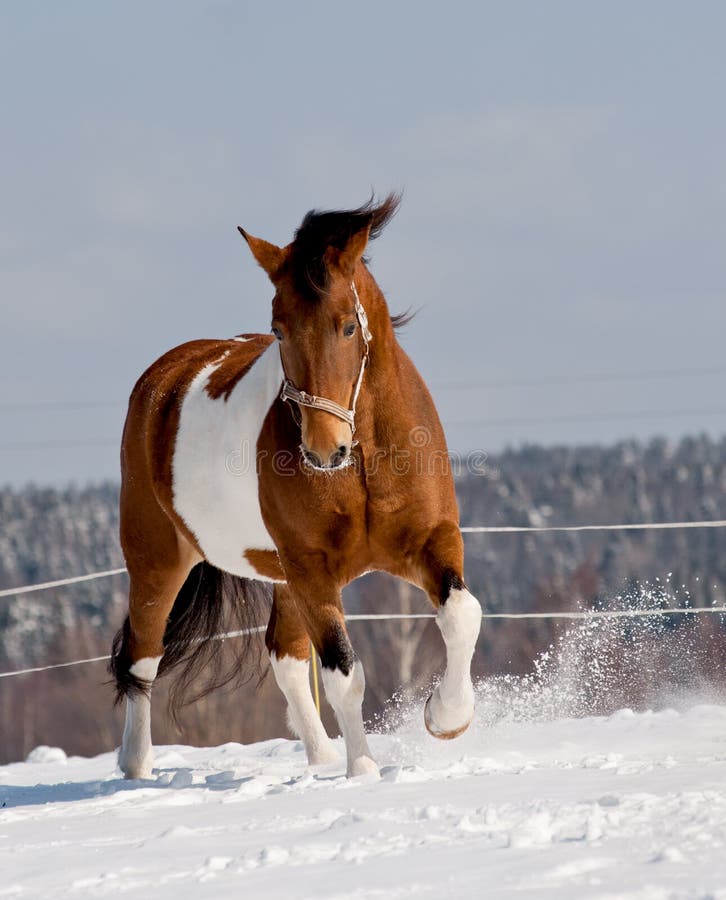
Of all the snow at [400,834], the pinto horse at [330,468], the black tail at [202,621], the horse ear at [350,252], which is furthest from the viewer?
the black tail at [202,621]

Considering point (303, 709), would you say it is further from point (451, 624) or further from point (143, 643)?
point (451, 624)

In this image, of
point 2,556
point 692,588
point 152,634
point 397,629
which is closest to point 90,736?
point 397,629

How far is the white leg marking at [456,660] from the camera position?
15.2ft

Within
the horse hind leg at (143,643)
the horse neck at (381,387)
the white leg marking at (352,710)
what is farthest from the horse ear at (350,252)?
the horse hind leg at (143,643)

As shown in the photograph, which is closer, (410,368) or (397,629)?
(410,368)

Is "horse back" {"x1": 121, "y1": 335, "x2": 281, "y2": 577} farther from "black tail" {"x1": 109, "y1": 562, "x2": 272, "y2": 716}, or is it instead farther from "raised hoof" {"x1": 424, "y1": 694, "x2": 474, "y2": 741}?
"raised hoof" {"x1": 424, "y1": 694, "x2": 474, "y2": 741}

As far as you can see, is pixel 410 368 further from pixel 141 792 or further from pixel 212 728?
pixel 212 728

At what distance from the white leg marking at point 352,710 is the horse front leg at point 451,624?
247 mm

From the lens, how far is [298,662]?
19.9 ft

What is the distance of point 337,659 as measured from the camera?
15.5ft

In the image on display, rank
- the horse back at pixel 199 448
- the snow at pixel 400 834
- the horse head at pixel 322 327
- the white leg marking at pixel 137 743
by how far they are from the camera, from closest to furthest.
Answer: the snow at pixel 400 834, the horse head at pixel 322 327, the horse back at pixel 199 448, the white leg marking at pixel 137 743

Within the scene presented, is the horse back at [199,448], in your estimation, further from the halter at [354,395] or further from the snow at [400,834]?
the snow at [400,834]

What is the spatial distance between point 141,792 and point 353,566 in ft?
3.92

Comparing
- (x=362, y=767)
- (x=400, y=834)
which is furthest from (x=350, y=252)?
(x=400, y=834)
